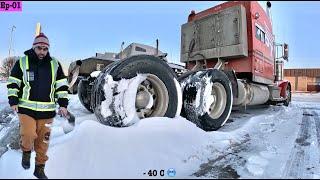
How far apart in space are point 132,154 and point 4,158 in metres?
1.48

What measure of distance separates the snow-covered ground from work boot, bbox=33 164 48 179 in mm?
48

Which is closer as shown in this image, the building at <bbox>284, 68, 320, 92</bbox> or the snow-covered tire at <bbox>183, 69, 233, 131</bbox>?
the snow-covered tire at <bbox>183, 69, 233, 131</bbox>

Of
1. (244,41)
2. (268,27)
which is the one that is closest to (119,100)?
(244,41)

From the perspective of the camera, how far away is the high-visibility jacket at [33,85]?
10.8 ft

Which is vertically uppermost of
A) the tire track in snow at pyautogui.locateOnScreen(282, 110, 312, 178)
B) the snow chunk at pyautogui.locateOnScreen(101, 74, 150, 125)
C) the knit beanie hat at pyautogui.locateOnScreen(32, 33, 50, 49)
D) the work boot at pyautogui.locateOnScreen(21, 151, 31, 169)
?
the knit beanie hat at pyautogui.locateOnScreen(32, 33, 50, 49)

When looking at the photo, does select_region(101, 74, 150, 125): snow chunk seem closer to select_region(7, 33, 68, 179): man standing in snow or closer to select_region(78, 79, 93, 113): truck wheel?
select_region(7, 33, 68, 179): man standing in snow

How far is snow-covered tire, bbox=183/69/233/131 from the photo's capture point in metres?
5.11

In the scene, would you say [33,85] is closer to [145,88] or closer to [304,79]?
[145,88]

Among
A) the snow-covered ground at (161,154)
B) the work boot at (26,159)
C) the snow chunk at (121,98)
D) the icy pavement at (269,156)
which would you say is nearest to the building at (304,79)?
the icy pavement at (269,156)

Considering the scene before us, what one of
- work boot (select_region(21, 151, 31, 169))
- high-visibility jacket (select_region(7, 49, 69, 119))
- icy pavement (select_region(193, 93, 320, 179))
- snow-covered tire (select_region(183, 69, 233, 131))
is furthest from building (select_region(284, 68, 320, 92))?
work boot (select_region(21, 151, 31, 169))

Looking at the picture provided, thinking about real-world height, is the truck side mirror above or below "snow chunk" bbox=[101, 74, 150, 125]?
above

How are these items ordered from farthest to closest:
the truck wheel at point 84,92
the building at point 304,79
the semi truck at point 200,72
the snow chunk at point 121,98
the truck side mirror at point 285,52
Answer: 1. the building at point 304,79
2. the truck side mirror at point 285,52
3. the truck wheel at point 84,92
4. the semi truck at point 200,72
5. the snow chunk at point 121,98

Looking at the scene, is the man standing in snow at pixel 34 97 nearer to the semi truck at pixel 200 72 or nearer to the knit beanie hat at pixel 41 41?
the knit beanie hat at pixel 41 41

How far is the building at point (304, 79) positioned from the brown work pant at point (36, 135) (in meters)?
39.6
